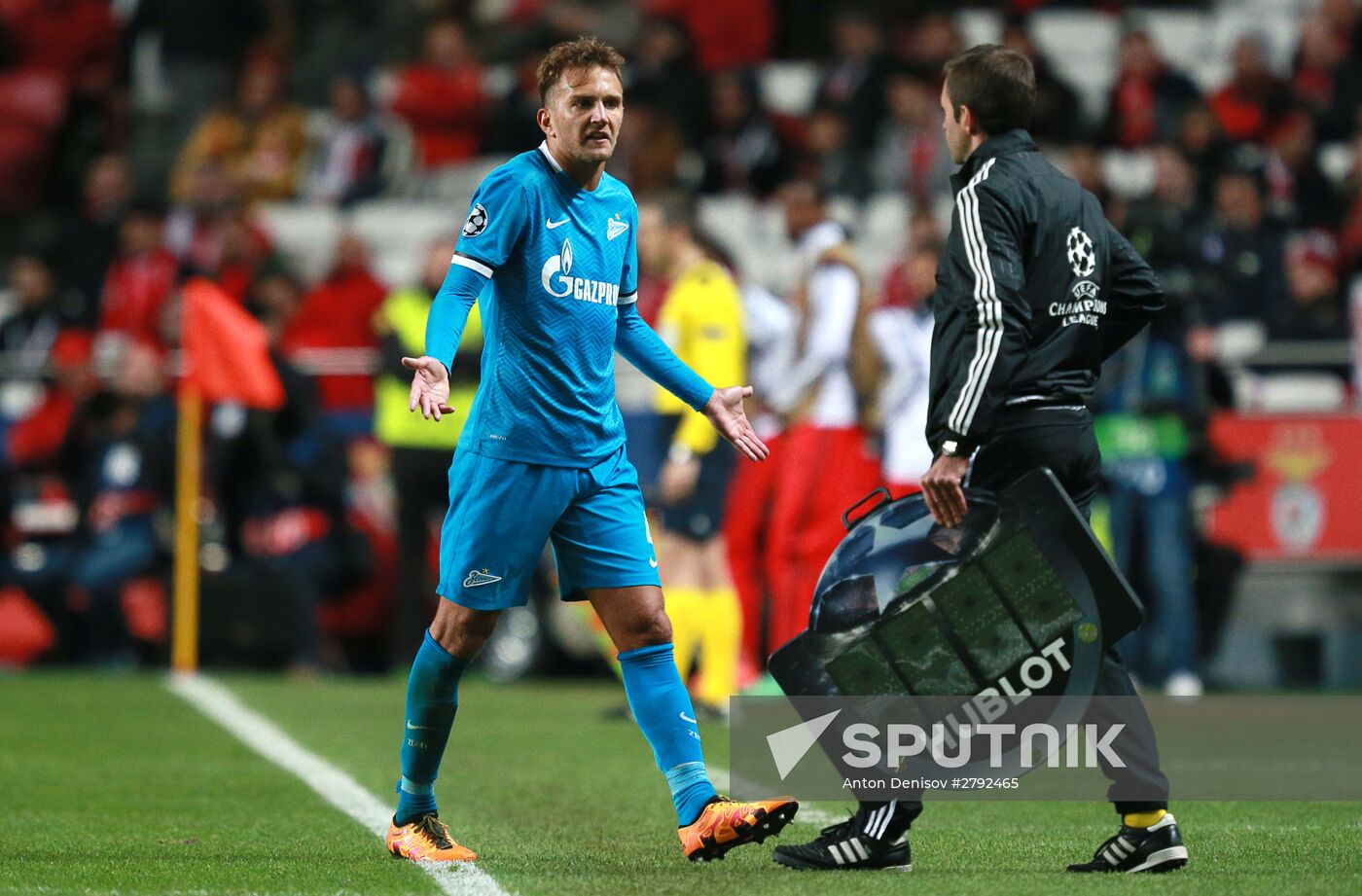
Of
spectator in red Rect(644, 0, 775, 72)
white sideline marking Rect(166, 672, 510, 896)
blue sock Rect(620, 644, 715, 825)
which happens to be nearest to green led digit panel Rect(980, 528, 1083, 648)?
blue sock Rect(620, 644, 715, 825)

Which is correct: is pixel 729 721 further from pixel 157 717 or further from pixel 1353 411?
pixel 1353 411

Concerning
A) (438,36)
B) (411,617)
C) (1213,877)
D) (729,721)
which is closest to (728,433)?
(1213,877)

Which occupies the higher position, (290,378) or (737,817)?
(290,378)

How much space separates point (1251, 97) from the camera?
663 inches

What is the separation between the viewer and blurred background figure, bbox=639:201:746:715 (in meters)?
10.1

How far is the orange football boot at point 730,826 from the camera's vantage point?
5336mm

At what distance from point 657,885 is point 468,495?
1.17 metres

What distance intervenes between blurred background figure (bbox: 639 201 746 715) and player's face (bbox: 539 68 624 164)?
4.39 meters

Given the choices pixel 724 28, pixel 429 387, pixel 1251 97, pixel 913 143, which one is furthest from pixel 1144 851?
pixel 724 28

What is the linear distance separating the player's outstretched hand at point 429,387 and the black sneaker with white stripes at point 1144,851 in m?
2.06

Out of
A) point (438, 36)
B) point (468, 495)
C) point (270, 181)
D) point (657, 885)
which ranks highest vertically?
point (438, 36)

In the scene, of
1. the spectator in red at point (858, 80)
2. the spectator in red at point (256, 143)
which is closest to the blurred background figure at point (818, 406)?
the spectator in red at point (858, 80)

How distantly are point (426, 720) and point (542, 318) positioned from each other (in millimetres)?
1162

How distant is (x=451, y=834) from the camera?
6266 millimetres
